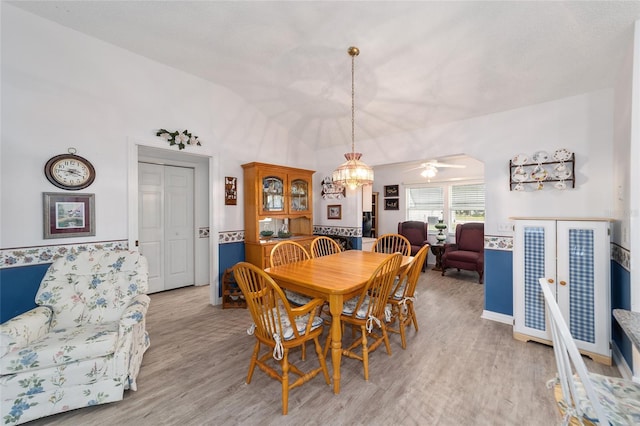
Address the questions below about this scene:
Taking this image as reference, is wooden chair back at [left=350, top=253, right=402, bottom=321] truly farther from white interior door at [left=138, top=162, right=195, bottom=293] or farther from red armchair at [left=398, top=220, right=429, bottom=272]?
red armchair at [left=398, top=220, right=429, bottom=272]

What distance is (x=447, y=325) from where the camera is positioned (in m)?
2.94

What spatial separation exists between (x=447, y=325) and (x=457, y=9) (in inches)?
115

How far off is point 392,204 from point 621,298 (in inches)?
173

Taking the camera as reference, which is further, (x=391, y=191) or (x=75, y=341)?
(x=391, y=191)

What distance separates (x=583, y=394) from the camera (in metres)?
1.15

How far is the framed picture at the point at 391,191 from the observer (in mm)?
6363

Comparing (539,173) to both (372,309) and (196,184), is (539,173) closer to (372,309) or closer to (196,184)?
(372,309)

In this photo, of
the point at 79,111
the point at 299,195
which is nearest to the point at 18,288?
the point at 79,111

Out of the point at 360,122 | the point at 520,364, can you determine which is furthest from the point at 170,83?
the point at 520,364

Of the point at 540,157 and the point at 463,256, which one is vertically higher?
the point at 540,157

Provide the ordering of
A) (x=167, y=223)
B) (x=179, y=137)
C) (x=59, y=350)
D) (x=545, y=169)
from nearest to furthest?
(x=59, y=350) → (x=545, y=169) → (x=179, y=137) → (x=167, y=223)

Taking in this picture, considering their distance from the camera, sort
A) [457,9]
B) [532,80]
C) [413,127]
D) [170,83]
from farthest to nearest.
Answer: [413,127]
[170,83]
[532,80]
[457,9]

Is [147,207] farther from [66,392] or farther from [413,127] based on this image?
[413,127]

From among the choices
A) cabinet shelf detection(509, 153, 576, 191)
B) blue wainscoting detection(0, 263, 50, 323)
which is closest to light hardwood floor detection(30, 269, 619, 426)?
blue wainscoting detection(0, 263, 50, 323)
